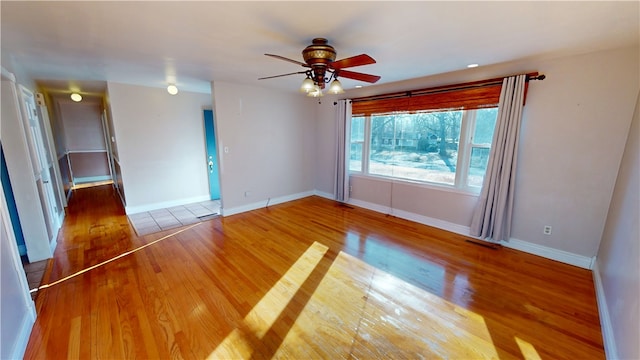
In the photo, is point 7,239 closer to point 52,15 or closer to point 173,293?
point 173,293

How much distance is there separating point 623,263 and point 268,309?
279 cm

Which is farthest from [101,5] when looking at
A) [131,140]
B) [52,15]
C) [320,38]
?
[131,140]

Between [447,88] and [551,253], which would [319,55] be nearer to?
[447,88]

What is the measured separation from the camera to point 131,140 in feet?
14.7

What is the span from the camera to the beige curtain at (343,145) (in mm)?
4902

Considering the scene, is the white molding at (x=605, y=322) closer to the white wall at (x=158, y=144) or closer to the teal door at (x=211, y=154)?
the teal door at (x=211, y=154)

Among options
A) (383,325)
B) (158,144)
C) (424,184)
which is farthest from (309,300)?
(158,144)

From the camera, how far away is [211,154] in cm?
535

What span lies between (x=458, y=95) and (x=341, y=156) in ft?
7.60

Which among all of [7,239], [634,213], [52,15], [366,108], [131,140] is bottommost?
[7,239]

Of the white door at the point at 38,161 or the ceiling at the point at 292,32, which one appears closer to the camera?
the ceiling at the point at 292,32

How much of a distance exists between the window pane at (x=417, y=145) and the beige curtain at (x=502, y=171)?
0.54m

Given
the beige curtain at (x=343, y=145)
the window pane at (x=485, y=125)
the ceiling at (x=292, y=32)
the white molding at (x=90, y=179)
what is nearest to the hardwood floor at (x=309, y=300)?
the window pane at (x=485, y=125)

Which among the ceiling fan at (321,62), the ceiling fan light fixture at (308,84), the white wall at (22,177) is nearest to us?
the ceiling fan at (321,62)
